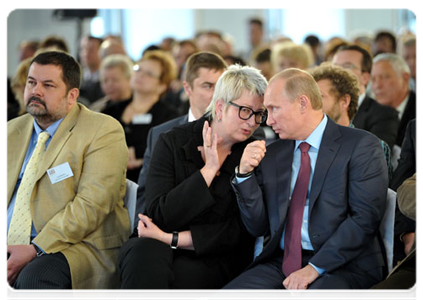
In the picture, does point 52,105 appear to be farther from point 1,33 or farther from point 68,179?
point 1,33

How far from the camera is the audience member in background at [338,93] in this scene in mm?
3098

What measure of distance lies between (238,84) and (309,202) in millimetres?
638

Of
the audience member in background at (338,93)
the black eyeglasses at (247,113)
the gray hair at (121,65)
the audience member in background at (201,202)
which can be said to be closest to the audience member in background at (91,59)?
the gray hair at (121,65)

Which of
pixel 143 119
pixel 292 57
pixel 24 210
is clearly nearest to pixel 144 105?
pixel 143 119

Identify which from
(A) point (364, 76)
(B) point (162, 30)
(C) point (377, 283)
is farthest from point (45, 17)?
(C) point (377, 283)

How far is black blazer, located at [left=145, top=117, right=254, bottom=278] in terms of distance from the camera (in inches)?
105

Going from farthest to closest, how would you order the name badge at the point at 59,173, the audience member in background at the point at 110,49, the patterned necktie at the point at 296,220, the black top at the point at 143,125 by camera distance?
the audience member in background at the point at 110,49 → the black top at the point at 143,125 → the name badge at the point at 59,173 → the patterned necktie at the point at 296,220

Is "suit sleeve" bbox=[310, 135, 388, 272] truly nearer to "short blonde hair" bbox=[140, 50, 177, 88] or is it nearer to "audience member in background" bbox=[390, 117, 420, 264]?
"audience member in background" bbox=[390, 117, 420, 264]

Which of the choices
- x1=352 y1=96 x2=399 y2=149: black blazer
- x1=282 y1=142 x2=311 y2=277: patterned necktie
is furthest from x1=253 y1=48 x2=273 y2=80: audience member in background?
x1=282 y1=142 x2=311 y2=277: patterned necktie

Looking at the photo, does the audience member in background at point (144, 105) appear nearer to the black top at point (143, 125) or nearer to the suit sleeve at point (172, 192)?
the black top at point (143, 125)

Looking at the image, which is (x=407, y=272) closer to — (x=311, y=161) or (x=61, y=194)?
(x=311, y=161)

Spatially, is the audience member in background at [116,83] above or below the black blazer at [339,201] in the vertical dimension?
above

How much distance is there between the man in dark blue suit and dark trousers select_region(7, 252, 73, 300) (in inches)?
29.4

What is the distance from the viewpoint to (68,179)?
290 centimetres
